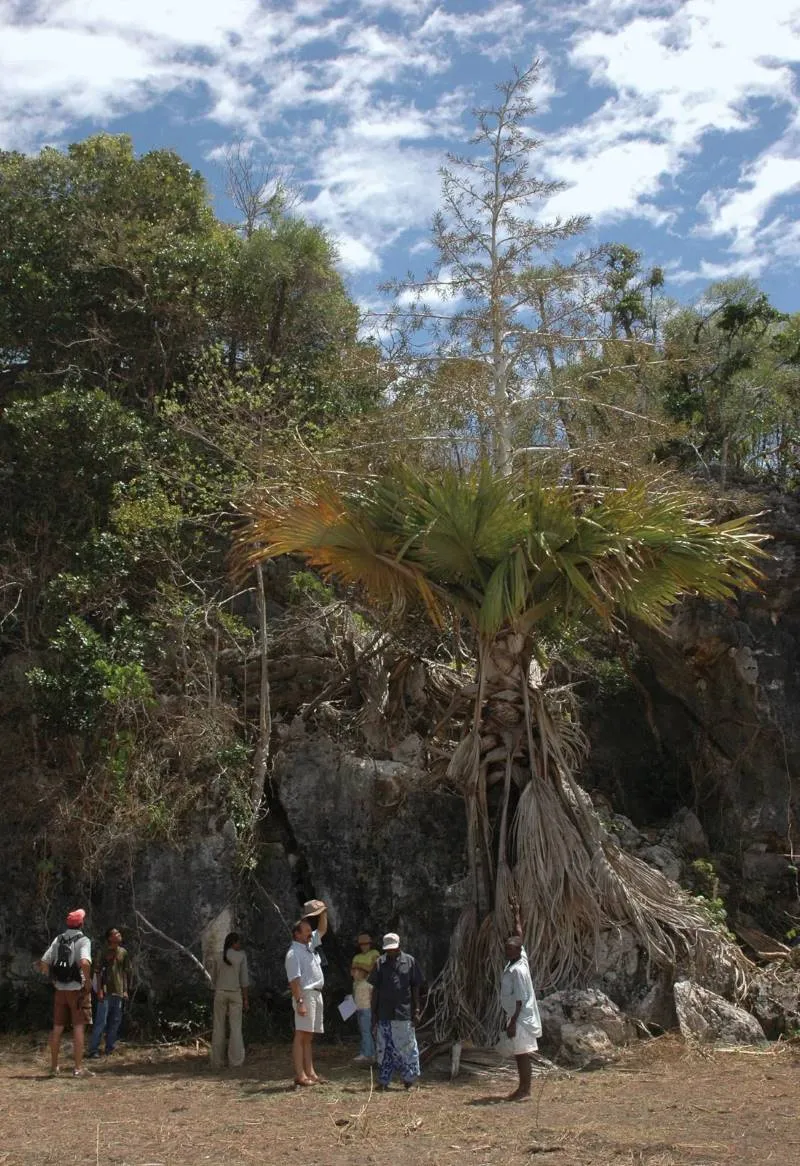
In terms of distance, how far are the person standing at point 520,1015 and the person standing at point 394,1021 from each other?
2.56ft

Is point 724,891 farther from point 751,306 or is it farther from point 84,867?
point 751,306

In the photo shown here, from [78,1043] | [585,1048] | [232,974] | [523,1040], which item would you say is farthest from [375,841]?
[523,1040]

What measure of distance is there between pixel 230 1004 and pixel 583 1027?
293cm

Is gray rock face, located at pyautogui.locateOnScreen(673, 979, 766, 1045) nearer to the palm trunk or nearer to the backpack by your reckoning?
the palm trunk

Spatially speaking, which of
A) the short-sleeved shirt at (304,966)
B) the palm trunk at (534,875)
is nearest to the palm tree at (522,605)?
the palm trunk at (534,875)

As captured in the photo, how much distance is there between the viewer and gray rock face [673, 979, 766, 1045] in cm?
973

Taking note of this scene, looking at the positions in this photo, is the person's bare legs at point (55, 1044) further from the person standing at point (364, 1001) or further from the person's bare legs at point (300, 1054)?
the person standing at point (364, 1001)

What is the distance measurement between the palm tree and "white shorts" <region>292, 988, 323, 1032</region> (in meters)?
1.75

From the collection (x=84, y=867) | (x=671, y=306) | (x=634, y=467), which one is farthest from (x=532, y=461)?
(x=671, y=306)

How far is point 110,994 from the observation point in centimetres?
1069

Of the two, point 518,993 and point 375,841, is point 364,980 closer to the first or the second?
point 518,993

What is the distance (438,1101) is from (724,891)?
19.0 feet

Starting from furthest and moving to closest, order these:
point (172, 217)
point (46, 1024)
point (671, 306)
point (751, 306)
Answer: point (671, 306) → point (751, 306) → point (172, 217) → point (46, 1024)

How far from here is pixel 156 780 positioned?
12.2m
